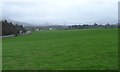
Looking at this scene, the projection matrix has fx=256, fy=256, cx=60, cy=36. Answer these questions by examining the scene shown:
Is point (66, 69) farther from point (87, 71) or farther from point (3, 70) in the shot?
point (3, 70)

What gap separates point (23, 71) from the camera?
26.4ft

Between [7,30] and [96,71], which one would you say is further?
A: [7,30]

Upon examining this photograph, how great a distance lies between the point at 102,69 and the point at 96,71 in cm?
39

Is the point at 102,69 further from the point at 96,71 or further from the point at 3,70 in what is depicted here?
the point at 3,70

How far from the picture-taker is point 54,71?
792 cm

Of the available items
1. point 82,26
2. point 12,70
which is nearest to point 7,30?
point 12,70

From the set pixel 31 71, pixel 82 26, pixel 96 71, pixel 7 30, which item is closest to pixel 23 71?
pixel 31 71

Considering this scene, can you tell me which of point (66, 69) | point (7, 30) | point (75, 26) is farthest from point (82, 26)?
point (66, 69)

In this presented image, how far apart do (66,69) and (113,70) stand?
150 cm

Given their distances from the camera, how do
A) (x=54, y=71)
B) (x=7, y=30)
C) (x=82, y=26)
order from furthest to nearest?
1. (x=82, y=26)
2. (x=7, y=30)
3. (x=54, y=71)

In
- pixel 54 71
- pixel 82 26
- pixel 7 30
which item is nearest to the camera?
pixel 54 71

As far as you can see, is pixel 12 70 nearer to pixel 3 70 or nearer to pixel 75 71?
pixel 3 70

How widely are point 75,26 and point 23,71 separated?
134466 mm

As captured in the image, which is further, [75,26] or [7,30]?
[75,26]
